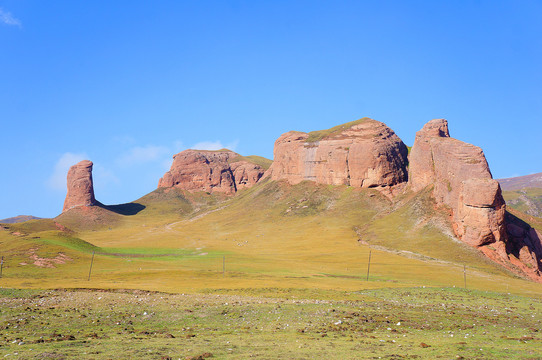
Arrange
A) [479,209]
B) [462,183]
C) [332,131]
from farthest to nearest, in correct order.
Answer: [332,131], [462,183], [479,209]

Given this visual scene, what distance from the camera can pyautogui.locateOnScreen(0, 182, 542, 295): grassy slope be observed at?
58.4 meters

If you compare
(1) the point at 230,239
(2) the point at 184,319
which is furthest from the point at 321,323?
(1) the point at 230,239

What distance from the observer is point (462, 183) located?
3637 inches

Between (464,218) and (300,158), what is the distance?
94.2m

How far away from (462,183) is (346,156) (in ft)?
237

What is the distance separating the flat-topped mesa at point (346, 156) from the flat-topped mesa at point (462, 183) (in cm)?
2303

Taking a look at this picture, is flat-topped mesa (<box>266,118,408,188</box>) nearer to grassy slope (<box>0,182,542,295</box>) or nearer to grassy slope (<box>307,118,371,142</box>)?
grassy slope (<box>307,118,371,142</box>)

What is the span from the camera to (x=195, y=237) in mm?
142750

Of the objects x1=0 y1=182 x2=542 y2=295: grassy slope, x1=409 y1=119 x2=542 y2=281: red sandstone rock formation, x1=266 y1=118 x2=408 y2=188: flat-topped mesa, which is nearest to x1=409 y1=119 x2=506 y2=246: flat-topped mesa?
x1=409 y1=119 x2=542 y2=281: red sandstone rock formation

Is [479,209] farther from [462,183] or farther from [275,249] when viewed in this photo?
[275,249]

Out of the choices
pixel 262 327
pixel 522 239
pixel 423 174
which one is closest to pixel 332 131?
pixel 423 174

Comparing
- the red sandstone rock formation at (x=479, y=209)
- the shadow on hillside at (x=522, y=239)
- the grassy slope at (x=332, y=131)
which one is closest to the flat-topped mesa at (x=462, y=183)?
the red sandstone rock formation at (x=479, y=209)

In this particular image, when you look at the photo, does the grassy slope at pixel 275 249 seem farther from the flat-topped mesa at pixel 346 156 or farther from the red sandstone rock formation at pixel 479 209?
the flat-topped mesa at pixel 346 156

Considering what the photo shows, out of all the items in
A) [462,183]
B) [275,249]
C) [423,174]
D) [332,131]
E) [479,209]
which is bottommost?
[275,249]
